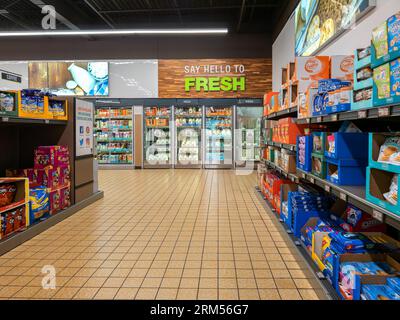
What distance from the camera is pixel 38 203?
4.52m

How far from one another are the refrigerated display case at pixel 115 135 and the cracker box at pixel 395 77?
10629 mm

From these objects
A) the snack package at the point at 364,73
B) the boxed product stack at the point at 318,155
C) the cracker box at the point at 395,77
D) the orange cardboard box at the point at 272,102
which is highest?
the orange cardboard box at the point at 272,102

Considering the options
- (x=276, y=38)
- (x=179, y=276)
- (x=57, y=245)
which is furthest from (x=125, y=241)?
(x=276, y=38)

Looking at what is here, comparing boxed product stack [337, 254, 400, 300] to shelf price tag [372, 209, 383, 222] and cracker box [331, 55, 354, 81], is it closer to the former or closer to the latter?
shelf price tag [372, 209, 383, 222]

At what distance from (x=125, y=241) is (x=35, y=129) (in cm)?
267

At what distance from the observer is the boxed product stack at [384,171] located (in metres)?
1.86

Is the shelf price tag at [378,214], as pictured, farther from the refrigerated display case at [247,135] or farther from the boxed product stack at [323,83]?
the refrigerated display case at [247,135]

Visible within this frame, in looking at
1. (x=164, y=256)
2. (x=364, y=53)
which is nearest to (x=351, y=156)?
(x=364, y=53)

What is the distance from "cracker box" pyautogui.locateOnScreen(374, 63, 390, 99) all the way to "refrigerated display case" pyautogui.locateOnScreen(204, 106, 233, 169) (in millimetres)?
9643

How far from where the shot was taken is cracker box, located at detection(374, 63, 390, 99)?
192cm

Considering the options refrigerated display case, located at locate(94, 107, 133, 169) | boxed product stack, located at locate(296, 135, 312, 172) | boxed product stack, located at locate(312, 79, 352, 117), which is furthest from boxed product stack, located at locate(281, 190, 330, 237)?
refrigerated display case, located at locate(94, 107, 133, 169)

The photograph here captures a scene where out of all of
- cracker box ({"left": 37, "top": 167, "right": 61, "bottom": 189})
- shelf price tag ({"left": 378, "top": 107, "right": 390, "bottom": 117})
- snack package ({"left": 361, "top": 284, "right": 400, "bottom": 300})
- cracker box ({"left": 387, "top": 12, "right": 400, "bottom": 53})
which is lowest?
snack package ({"left": 361, "top": 284, "right": 400, "bottom": 300})

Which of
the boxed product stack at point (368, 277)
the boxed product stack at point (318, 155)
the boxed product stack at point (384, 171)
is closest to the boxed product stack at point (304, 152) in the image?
the boxed product stack at point (318, 155)

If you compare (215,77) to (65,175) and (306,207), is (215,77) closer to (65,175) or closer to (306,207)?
(65,175)
